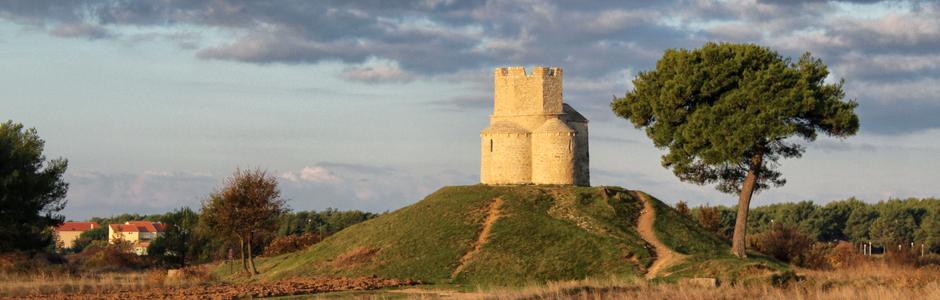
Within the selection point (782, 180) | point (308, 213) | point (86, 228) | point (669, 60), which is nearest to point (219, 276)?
point (669, 60)

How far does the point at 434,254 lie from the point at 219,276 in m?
14.3

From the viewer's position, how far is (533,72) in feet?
217

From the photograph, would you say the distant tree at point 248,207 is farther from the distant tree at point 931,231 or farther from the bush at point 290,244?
the distant tree at point 931,231

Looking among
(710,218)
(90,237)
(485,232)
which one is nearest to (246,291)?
(485,232)

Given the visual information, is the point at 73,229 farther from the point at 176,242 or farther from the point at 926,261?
the point at 926,261

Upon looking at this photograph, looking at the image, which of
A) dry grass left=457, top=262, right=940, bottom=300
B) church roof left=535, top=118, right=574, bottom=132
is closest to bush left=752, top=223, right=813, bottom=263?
church roof left=535, top=118, right=574, bottom=132

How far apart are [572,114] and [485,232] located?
1320cm

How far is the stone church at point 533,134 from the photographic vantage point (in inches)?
2549

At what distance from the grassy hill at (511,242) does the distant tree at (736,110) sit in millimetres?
4471

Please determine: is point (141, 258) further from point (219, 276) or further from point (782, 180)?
point (782, 180)

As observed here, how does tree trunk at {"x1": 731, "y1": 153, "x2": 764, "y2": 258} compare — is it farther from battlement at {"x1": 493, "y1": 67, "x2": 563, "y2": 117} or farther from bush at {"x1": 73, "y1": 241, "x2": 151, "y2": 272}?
bush at {"x1": 73, "y1": 241, "x2": 151, "y2": 272}

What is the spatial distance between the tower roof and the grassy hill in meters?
3.86

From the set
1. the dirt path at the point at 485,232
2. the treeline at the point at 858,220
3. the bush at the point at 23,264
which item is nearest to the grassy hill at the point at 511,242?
the dirt path at the point at 485,232

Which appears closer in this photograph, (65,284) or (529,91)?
(65,284)
